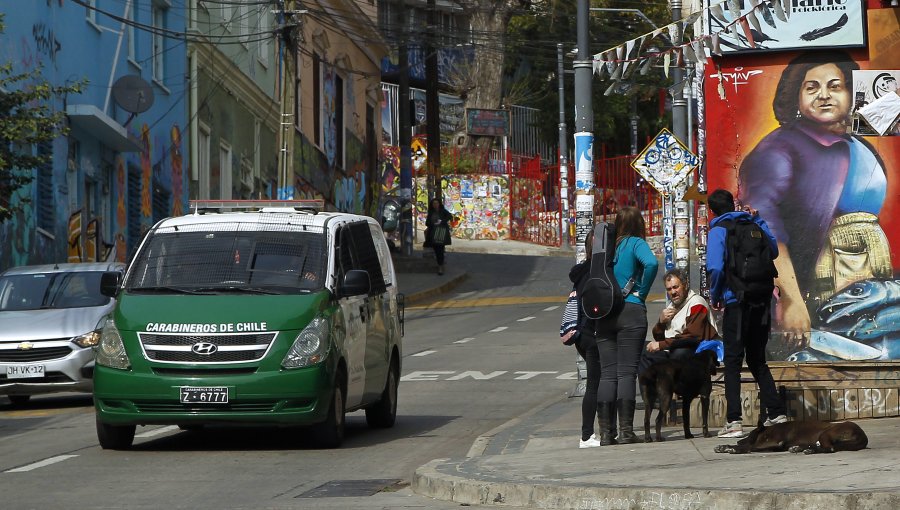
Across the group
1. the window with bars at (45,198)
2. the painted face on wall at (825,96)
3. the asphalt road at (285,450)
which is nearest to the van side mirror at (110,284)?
the asphalt road at (285,450)

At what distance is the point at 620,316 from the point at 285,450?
2.86 metres

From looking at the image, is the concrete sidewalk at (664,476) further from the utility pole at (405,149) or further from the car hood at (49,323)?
the utility pole at (405,149)

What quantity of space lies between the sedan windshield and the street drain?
8.03m

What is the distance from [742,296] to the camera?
39.3 ft

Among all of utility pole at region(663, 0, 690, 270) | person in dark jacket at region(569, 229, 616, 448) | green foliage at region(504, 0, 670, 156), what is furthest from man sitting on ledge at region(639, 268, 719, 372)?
green foliage at region(504, 0, 670, 156)

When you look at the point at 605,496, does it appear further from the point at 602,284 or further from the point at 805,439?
the point at 602,284

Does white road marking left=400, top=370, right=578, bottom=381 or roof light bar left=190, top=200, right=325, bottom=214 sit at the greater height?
roof light bar left=190, top=200, right=325, bottom=214

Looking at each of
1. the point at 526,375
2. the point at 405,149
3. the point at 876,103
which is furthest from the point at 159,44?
the point at 876,103

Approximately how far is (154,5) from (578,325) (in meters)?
23.9

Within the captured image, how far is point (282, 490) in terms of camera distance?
10.5 m

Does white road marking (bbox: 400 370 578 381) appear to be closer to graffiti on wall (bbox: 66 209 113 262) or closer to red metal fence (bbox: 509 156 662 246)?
graffiti on wall (bbox: 66 209 113 262)

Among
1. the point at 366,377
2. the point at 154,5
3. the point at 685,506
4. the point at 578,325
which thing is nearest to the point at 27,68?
the point at 154,5

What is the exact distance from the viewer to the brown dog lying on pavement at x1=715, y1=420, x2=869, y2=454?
34.5 feet

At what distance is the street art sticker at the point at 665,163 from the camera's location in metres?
23.2
